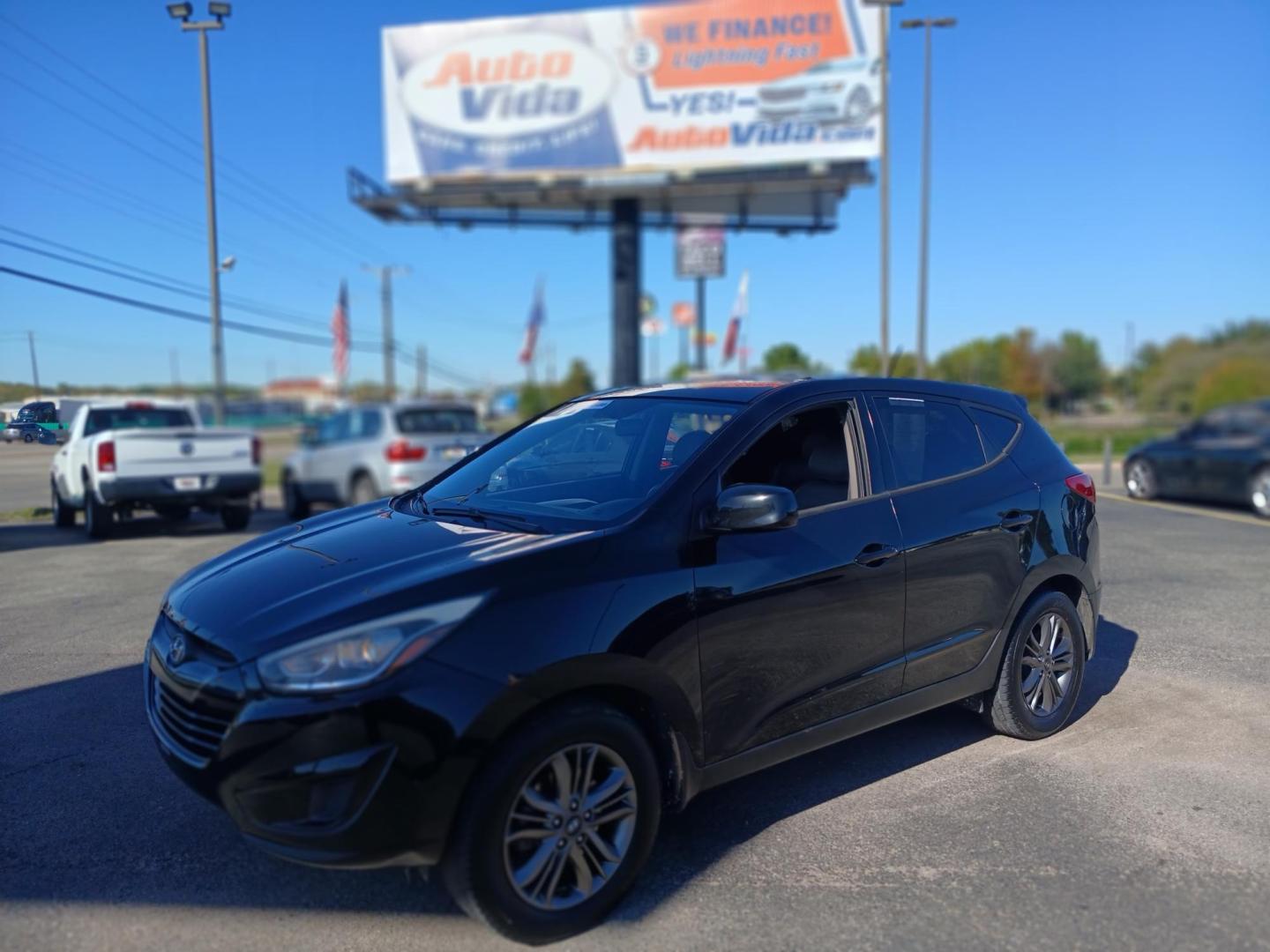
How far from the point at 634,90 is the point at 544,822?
2756 centimetres

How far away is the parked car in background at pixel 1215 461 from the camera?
13156 mm

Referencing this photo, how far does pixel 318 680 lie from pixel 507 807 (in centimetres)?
65

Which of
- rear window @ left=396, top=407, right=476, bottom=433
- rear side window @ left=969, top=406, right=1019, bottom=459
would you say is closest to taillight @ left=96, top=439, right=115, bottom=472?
rear window @ left=396, top=407, right=476, bottom=433

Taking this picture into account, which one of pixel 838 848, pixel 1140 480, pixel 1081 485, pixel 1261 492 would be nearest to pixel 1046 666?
pixel 1081 485

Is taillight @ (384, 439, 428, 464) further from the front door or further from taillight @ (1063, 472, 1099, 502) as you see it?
the front door

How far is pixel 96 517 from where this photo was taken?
37.6 ft

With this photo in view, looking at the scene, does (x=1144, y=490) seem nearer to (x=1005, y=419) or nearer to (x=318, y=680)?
(x=1005, y=419)

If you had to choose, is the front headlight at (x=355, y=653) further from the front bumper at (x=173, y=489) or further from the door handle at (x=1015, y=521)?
the front bumper at (x=173, y=489)

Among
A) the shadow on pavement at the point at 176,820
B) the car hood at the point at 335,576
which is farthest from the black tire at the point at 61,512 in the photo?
the car hood at the point at 335,576

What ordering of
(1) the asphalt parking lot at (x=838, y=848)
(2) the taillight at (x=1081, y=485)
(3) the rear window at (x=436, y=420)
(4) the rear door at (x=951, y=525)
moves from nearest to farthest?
(1) the asphalt parking lot at (x=838, y=848), (4) the rear door at (x=951, y=525), (2) the taillight at (x=1081, y=485), (3) the rear window at (x=436, y=420)

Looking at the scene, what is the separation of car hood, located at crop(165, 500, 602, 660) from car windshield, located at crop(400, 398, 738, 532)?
0.24 metres

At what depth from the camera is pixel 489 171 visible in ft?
94.7

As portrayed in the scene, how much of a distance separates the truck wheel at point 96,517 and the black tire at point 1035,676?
34.0 ft

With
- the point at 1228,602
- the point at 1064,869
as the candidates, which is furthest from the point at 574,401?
the point at 1228,602
